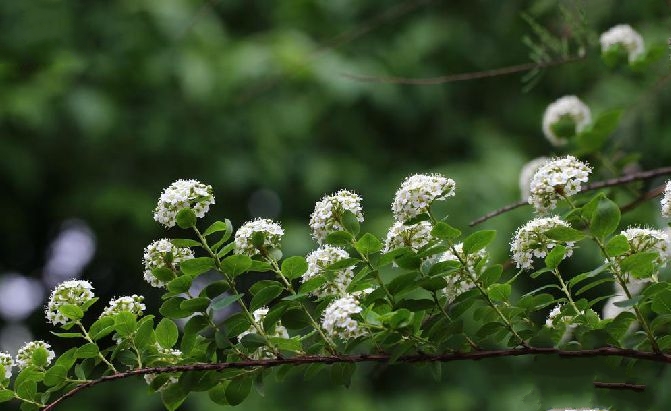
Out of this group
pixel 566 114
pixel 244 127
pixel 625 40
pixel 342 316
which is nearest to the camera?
pixel 342 316

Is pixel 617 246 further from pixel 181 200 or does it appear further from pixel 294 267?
pixel 181 200

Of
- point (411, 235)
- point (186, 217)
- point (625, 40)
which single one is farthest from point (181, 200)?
point (625, 40)

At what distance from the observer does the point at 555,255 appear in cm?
88

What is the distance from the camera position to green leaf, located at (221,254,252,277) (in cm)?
89

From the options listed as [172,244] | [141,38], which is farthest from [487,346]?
[141,38]

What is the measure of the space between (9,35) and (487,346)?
10.8 ft

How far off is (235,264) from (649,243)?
15.5 inches

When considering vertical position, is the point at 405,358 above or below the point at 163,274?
below

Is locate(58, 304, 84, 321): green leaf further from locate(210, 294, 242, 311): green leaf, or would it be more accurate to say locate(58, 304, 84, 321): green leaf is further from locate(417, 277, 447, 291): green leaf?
locate(417, 277, 447, 291): green leaf

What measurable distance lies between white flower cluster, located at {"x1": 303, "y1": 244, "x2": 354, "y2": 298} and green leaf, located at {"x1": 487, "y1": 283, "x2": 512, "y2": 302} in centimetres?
14

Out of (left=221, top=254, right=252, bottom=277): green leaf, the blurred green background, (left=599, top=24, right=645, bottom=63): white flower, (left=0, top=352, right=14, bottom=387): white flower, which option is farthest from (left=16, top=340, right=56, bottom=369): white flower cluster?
the blurred green background

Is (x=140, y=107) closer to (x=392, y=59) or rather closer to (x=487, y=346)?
(x=392, y=59)

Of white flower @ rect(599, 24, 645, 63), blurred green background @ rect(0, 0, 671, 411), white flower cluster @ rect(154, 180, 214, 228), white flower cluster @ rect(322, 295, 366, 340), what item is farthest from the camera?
blurred green background @ rect(0, 0, 671, 411)

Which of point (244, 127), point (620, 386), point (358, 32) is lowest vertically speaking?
point (620, 386)
